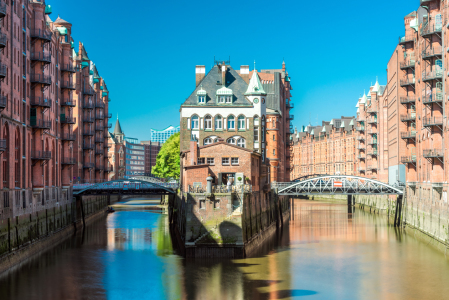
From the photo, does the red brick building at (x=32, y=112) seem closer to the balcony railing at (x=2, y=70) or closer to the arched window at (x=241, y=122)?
the balcony railing at (x=2, y=70)

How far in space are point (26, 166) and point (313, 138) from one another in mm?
147801

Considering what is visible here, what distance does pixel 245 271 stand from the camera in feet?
146

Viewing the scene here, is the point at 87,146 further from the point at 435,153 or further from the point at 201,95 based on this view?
the point at 435,153

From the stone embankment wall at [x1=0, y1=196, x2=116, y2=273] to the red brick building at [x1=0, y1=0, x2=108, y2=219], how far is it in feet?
2.81

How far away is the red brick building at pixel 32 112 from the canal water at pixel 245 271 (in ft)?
19.4

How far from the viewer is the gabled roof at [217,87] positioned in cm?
7919

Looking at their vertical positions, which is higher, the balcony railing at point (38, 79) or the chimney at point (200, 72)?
the chimney at point (200, 72)

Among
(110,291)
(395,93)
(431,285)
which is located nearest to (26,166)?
(110,291)

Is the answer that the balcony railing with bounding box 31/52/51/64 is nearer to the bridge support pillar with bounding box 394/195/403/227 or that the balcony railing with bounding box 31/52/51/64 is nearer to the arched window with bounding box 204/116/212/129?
the arched window with bounding box 204/116/212/129

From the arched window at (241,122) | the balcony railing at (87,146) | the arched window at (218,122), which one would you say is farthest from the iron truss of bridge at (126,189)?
the balcony railing at (87,146)

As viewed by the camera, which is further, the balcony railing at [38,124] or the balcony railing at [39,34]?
the balcony railing at [38,124]

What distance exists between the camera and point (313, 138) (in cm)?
19412

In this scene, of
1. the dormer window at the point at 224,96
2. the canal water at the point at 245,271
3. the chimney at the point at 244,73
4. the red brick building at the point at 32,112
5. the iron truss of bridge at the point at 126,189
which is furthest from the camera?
the chimney at the point at 244,73

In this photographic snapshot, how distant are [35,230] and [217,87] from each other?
114 ft
